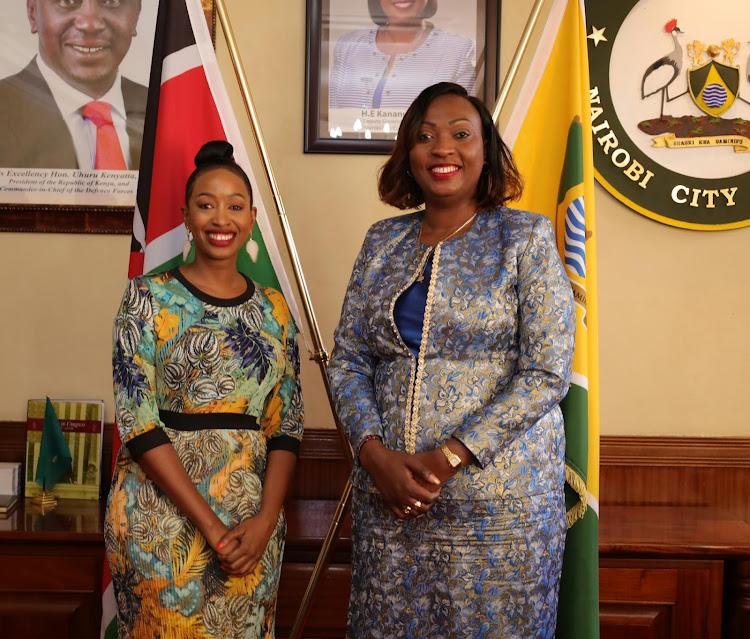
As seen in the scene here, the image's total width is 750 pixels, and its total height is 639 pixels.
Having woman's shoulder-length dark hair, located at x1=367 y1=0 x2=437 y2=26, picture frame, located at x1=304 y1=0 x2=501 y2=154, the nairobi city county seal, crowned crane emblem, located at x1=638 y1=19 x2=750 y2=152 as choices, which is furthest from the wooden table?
crowned crane emblem, located at x1=638 y1=19 x2=750 y2=152

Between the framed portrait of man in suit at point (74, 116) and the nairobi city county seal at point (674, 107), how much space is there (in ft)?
4.57

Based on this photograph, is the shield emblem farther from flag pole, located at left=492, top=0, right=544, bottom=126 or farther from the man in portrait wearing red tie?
the man in portrait wearing red tie

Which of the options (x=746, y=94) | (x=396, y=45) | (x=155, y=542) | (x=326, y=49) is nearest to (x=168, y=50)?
(x=326, y=49)

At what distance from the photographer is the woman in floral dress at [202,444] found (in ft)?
4.68

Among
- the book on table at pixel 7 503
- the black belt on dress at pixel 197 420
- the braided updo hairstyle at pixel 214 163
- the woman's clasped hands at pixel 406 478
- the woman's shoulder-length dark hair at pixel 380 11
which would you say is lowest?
the book on table at pixel 7 503

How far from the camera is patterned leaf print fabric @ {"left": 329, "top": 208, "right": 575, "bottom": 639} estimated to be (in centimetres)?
133

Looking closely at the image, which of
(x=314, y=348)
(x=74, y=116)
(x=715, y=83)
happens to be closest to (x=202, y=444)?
(x=314, y=348)

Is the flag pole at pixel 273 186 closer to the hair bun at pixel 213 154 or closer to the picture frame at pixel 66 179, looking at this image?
A: the hair bun at pixel 213 154

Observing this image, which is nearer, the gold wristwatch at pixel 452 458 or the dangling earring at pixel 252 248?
the gold wristwatch at pixel 452 458

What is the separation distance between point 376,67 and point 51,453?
58.3 inches

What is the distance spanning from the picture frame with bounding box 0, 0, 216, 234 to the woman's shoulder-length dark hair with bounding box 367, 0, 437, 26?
472 millimetres

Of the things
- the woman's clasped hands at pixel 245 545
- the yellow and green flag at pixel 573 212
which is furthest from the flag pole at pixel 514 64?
the woman's clasped hands at pixel 245 545

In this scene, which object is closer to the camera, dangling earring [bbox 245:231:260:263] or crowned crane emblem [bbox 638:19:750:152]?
dangling earring [bbox 245:231:260:263]

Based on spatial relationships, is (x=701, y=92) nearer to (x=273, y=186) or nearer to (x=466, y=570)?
(x=273, y=186)
